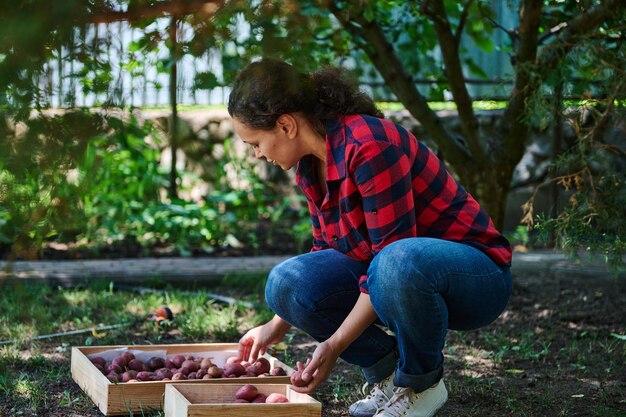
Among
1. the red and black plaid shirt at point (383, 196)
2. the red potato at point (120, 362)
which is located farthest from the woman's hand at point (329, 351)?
the red potato at point (120, 362)

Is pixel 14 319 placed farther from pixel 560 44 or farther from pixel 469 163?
pixel 560 44

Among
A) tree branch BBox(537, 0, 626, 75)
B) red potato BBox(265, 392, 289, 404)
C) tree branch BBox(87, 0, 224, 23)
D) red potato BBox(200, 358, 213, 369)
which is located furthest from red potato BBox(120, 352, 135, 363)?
tree branch BBox(537, 0, 626, 75)

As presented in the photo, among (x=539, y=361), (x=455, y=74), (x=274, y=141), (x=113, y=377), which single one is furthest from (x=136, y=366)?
(x=455, y=74)

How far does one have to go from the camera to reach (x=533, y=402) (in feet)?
9.07

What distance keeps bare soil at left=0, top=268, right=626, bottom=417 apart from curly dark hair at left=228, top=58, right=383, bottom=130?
0.92m

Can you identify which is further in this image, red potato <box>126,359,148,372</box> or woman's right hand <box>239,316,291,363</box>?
red potato <box>126,359,148,372</box>

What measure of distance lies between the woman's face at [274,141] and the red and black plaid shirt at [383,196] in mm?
111

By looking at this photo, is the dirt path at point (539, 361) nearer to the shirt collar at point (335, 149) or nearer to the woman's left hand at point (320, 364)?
the woman's left hand at point (320, 364)

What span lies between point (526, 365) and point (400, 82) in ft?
4.87

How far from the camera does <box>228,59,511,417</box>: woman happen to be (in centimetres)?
230

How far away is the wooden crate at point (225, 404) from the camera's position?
2.22 meters

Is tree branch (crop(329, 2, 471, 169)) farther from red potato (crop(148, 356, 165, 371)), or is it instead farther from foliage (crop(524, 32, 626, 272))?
red potato (crop(148, 356, 165, 371))

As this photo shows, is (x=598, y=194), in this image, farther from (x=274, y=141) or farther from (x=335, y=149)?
(x=274, y=141)

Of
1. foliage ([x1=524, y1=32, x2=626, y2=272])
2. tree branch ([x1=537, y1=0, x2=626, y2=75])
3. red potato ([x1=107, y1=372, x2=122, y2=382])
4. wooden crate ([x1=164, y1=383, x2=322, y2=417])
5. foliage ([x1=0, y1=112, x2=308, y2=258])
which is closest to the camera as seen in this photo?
wooden crate ([x1=164, y1=383, x2=322, y2=417])
